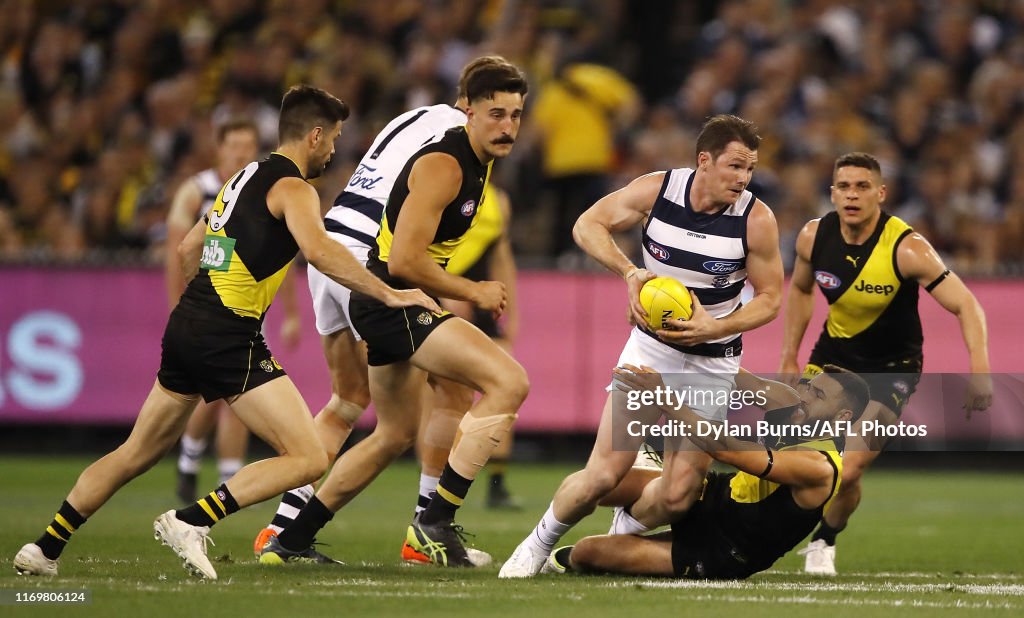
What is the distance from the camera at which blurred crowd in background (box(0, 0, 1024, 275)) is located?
1549 cm

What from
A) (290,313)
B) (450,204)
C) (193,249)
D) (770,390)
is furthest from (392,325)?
(290,313)

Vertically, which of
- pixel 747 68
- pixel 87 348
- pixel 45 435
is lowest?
pixel 45 435

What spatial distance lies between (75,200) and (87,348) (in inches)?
96.2

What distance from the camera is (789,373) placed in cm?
896

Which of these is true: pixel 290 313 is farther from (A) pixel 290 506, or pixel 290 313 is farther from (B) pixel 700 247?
(B) pixel 700 247

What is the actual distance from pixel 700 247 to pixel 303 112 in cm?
210

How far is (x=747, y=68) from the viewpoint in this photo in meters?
16.5

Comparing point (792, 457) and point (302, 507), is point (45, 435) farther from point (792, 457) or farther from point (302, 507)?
point (792, 457)

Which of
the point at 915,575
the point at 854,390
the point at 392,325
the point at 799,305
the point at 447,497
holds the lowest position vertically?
the point at 915,575

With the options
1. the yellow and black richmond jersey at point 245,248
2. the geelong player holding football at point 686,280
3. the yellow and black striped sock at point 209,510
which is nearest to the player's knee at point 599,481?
the geelong player holding football at point 686,280

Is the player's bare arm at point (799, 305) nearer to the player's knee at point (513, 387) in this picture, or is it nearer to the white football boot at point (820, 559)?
the white football boot at point (820, 559)

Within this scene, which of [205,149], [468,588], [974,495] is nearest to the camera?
[468,588]

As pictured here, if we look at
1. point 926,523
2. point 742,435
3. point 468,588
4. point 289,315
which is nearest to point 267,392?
point 468,588

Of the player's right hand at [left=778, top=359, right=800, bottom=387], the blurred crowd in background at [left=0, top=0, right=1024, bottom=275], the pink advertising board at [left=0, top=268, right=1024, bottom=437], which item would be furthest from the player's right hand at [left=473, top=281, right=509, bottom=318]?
the blurred crowd in background at [left=0, top=0, right=1024, bottom=275]
